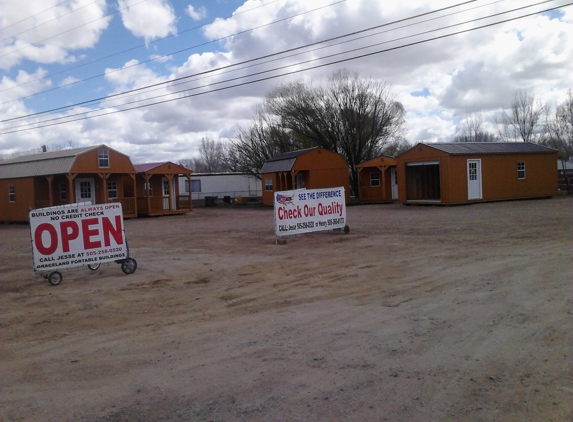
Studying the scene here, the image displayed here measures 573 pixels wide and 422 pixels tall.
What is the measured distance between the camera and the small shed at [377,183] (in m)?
39.5

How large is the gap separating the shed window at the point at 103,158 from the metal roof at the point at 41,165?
0.51m

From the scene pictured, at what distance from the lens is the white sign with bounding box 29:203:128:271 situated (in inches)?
453

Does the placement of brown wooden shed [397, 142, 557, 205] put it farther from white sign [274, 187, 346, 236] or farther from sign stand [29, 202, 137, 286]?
sign stand [29, 202, 137, 286]

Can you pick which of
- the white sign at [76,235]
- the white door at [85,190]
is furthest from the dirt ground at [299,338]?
the white door at [85,190]

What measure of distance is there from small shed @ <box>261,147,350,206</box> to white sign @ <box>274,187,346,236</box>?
758 inches

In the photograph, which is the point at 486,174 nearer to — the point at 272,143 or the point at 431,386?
the point at 272,143

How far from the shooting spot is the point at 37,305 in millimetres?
9531

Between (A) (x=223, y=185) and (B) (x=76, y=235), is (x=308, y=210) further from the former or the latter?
(A) (x=223, y=185)

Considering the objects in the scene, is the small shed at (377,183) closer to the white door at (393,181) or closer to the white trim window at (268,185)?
the white door at (393,181)

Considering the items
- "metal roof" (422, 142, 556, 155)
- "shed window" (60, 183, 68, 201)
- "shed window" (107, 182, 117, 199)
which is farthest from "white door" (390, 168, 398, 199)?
"shed window" (60, 183, 68, 201)

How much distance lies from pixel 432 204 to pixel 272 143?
801 inches

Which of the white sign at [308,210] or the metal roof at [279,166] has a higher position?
the metal roof at [279,166]

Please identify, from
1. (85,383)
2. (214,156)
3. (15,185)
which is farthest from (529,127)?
(214,156)

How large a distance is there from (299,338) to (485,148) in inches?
1154
